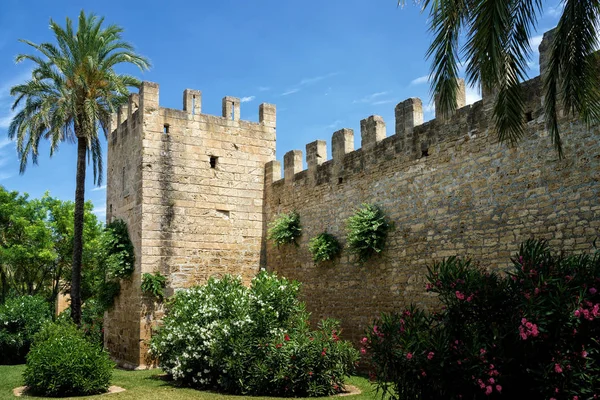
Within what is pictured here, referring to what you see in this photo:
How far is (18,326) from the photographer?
17.4 meters

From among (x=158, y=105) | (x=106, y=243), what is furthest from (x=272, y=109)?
(x=106, y=243)

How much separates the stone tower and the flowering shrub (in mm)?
7952

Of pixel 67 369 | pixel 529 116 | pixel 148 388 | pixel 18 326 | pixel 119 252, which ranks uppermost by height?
pixel 529 116

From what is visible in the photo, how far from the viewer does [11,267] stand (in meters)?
27.0

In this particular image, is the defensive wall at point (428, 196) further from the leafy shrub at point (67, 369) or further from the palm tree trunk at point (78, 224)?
the palm tree trunk at point (78, 224)

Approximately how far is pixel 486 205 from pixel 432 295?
1.87 metres

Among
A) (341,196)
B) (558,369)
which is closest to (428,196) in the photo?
(341,196)

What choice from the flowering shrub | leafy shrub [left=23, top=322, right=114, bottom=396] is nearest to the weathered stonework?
the flowering shrub

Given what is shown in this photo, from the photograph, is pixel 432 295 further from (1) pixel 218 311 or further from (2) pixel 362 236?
(1) pixel 218 311

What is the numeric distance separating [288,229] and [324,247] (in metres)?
1.70

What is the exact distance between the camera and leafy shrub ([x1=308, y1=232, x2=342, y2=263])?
42.4 ft

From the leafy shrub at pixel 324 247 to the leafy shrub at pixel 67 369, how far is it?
473 cm

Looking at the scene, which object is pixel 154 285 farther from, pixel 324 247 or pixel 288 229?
pixel 324 247

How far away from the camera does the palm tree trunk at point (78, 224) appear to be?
16688mm
